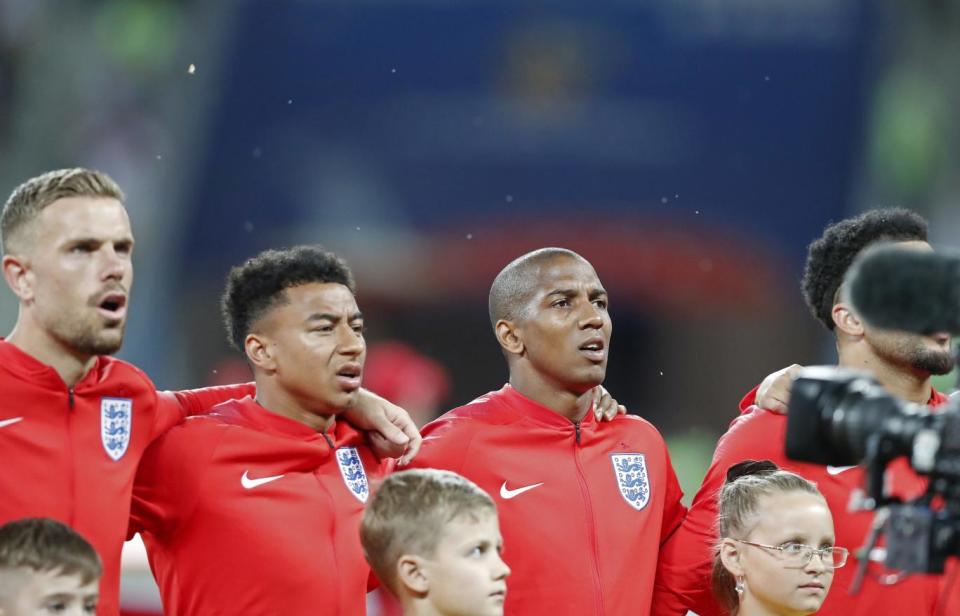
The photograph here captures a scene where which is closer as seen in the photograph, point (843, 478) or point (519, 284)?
point (843, 478)

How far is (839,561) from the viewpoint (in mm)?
4109

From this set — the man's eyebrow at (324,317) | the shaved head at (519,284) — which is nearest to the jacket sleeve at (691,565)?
the shaved head at (519,284)

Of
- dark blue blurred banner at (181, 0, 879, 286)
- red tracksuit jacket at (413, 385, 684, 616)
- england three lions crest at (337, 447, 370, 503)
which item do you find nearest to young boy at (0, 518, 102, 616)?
england three lions crest at (337, 447, 370, 503)

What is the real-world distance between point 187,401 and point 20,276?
0.62 meters

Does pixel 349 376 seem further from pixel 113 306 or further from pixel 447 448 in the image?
pixel 113 306

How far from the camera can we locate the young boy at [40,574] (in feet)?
10.9

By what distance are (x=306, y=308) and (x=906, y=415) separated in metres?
1.81

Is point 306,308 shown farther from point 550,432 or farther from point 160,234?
point 160,234

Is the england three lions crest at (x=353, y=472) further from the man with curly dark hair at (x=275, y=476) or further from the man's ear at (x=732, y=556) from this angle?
the man's ear at (x=732, y=556)

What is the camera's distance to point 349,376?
4.04 m

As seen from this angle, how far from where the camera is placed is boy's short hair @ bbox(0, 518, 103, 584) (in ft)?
10.9

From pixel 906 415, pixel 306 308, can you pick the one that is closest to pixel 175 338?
pixel 306 308

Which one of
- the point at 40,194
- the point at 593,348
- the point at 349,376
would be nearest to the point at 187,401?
the point at 349,376

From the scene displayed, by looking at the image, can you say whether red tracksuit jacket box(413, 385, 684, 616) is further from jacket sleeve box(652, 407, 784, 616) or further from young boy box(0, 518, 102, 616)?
young boy box(0, 518, 102, 616)
